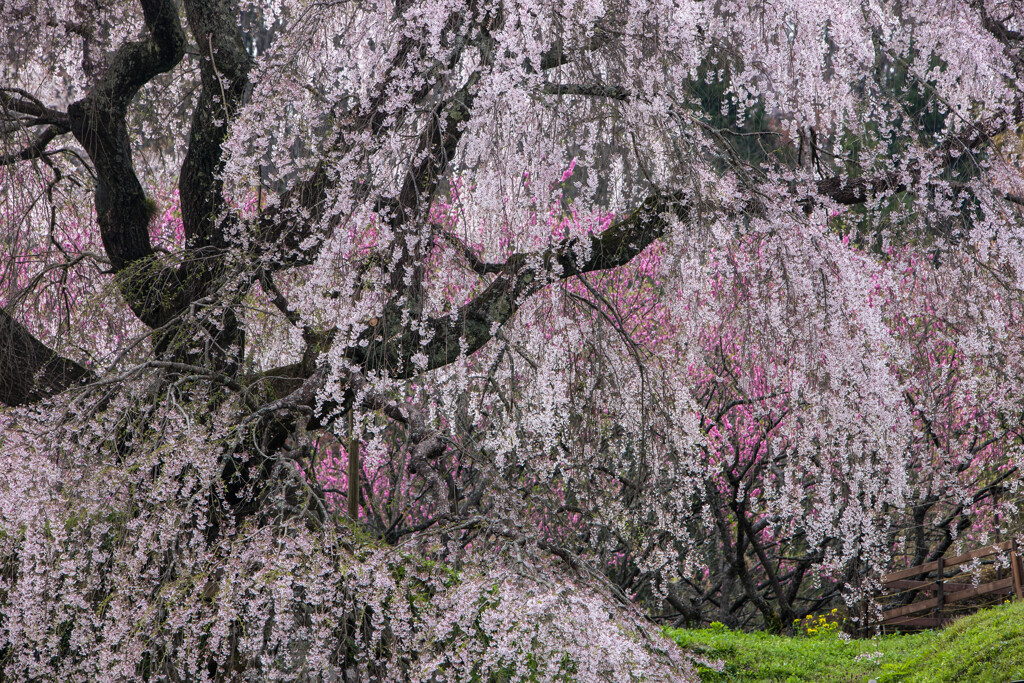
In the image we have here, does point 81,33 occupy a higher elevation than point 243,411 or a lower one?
higher

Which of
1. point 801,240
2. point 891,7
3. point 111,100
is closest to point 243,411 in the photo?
point 111,100

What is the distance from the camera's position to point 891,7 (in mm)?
5090

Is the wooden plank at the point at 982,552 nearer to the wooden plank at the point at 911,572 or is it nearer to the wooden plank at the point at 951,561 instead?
the wooden plank at the point at 951,561

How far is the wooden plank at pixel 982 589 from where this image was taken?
7.87 meters

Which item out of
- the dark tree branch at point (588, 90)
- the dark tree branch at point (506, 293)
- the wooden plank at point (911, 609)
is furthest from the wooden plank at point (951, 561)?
the dark tree branch at point (588, 90)

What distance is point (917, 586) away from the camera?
862 centimetres

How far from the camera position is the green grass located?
5.66m

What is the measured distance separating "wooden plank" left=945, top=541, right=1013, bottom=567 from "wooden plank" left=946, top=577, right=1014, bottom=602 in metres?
0.33

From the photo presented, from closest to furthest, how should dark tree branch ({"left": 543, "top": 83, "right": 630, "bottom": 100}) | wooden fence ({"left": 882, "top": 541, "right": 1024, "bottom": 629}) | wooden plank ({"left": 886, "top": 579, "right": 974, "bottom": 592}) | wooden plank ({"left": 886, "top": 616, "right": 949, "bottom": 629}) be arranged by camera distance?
dark tree branch ({"left": 543, "top": 83, "right": 630, "bottom": 100}) → wooden fence ({"left": 882, "top": 541, "right": 1024, "bottom": 629}) → wooden plank ({"left": 886, "top": 616, "right": 949, "bottom": 629}) → wooden plank ({"left": 886, "top": 579, "right": 974, "bottom": 592})

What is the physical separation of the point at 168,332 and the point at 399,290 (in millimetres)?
1466

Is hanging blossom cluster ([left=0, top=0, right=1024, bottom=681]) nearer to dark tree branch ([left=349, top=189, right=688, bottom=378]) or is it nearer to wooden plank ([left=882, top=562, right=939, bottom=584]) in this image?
dark tree branch ([left=349, top=189, right=688, bottom=378])

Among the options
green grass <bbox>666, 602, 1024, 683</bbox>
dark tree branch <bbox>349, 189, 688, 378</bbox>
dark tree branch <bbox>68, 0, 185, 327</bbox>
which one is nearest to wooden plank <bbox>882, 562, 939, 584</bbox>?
green grass <bbox>666, 602, 1024, 683</bbox>

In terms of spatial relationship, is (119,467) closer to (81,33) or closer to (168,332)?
(168,332)

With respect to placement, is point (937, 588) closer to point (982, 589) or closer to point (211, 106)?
point (982, 589)
